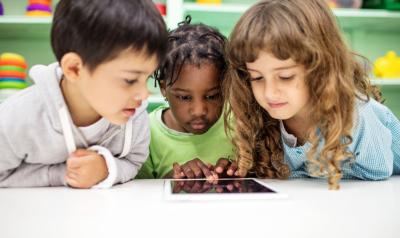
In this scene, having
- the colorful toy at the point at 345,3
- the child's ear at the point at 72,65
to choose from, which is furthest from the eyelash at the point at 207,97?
the colorful toy at the point at 345,3

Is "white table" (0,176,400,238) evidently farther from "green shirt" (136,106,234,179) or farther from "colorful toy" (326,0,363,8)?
"colorful toy" (326,0,363,8)

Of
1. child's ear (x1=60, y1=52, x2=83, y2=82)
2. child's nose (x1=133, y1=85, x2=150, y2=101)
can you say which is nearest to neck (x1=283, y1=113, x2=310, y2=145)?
child's nose (x1=133, y1=85, x2=150, y2=101)

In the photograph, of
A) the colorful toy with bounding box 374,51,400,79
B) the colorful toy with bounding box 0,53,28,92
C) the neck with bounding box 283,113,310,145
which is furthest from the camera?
the colorful toy with bounding box 374,51,400,79

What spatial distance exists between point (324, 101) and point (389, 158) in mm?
234

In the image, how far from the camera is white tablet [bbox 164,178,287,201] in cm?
59

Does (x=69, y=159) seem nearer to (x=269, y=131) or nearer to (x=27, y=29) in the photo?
(x=269, y=131)

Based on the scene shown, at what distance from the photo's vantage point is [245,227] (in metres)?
0.44

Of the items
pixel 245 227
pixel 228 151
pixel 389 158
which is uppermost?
pixel 245 227

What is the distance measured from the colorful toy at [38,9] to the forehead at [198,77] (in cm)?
115

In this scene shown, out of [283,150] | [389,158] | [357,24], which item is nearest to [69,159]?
[283,150]

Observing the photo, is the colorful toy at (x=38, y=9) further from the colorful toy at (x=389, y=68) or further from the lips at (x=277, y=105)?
the colorful toy at (x=389, y=68)

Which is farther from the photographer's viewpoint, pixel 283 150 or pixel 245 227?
pixel 283 150

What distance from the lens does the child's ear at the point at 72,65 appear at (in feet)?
2.26

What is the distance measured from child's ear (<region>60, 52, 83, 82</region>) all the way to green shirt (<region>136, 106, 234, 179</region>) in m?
0.48
